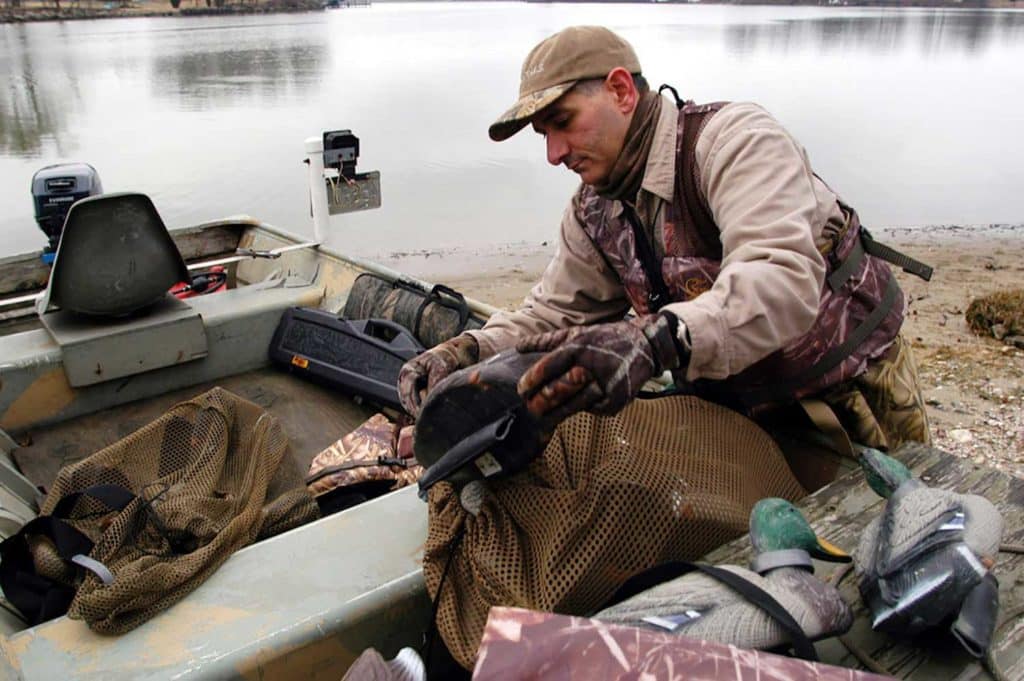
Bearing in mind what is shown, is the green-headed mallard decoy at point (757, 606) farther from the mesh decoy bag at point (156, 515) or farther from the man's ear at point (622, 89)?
the mesh decoy bag at point (156, 515)

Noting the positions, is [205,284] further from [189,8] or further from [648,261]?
[189,8]

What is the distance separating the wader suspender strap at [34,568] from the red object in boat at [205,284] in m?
3.03

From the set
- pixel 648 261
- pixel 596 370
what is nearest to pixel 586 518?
pixel 596 370

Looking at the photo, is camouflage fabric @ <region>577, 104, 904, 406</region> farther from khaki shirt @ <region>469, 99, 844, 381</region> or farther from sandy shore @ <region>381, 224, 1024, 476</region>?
sandy shore @ <region>381, 224, 1024, 476</region>

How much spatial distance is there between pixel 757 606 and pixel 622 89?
4.48 ft

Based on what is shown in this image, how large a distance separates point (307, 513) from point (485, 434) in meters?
1.17

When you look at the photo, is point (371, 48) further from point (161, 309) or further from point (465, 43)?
point (161, 309)

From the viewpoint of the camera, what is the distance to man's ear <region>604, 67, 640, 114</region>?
215 centimetres

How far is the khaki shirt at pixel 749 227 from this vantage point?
172cm

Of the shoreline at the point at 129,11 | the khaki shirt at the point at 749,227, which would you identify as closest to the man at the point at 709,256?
the khaki shirt at the point at 749,227

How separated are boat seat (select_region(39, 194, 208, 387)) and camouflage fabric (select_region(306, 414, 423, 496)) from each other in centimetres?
136

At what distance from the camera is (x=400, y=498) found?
2.49 meters

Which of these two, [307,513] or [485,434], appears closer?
[485,434]

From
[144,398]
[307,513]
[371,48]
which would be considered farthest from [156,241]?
[371,48]
